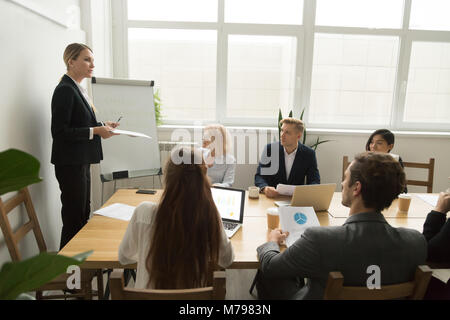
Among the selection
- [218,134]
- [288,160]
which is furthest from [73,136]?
[288,160]

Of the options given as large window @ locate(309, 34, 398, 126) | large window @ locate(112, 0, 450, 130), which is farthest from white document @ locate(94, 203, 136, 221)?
large window @ locate(309, 34, 398, 126)

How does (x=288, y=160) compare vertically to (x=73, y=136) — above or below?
below

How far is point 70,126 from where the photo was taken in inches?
92.1

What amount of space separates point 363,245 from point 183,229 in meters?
0.64

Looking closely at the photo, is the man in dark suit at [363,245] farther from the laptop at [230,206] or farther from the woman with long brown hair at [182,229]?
the laptop at [230,206]

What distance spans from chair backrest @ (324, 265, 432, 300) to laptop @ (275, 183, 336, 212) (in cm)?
88

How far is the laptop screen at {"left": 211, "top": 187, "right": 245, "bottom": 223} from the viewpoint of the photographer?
182 cm

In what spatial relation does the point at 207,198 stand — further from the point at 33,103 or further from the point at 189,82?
the point at 189,82

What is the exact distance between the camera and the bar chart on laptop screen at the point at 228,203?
1831 millimetres

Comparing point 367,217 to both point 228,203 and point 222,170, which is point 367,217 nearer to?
point 228,203

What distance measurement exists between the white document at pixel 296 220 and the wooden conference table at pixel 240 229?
0.34ft

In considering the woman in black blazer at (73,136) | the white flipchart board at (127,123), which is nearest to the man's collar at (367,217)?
the woman in black blazer at (73,136)

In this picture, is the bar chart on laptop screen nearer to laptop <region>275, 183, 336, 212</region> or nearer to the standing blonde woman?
laptop <region>275, 183, 336, 212</region>
